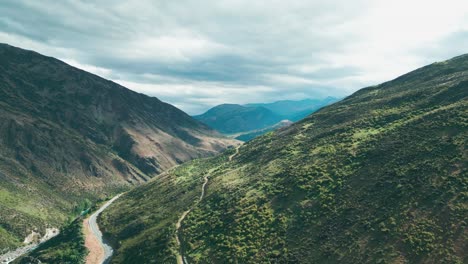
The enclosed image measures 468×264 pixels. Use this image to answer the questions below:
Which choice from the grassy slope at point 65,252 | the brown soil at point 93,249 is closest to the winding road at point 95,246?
the brown soil at point 93,249

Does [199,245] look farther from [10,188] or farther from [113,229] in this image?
[10,188]

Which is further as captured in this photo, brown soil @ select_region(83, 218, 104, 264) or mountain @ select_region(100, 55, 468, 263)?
brown soil @ select_region(83, 218, 104, 264)

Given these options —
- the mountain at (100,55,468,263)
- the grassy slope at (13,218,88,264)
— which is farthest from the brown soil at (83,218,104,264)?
the mountain at (100,55,468,263)

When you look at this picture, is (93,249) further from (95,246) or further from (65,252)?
(65,252)

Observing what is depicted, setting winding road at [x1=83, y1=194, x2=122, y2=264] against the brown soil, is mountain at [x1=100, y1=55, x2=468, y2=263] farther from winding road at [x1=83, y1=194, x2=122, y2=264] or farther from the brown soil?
the brown soil

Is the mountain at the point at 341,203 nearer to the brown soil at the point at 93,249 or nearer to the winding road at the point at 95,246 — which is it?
the winding road at the point at 95,246

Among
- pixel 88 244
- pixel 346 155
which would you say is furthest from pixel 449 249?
pixel 88 244

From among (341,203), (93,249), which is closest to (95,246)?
(93,249)
